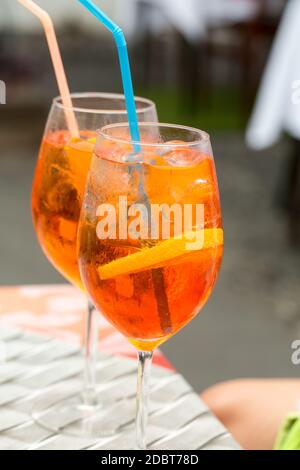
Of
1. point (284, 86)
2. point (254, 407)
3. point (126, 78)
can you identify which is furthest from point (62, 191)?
point (284, 86)

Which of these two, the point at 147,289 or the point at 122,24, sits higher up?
the point at 122,24

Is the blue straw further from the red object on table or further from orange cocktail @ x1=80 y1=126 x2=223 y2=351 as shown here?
the red object on table

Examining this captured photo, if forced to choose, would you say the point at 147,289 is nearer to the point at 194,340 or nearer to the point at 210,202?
the point at 210,202

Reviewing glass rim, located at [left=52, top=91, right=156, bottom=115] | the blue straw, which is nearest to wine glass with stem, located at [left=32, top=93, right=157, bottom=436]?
glass rim, located at [left=52, top=91, right=156, bottom=115]

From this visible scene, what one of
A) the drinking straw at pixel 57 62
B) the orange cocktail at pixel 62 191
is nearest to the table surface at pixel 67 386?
the orange cocktail at pixel 62 191

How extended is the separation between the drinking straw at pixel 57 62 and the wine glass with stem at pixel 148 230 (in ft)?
0.35

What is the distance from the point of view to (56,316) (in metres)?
0.86

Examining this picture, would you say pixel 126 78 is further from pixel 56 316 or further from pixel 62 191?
pixel 56 316

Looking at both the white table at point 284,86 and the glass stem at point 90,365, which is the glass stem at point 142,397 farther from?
the white table at point 284,86

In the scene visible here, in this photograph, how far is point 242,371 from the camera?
6.47 ft

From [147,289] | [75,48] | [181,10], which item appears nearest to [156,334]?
[147,289]

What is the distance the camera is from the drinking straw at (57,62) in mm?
655

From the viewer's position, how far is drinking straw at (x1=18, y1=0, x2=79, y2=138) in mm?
655

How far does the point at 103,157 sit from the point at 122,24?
4.33 metres
